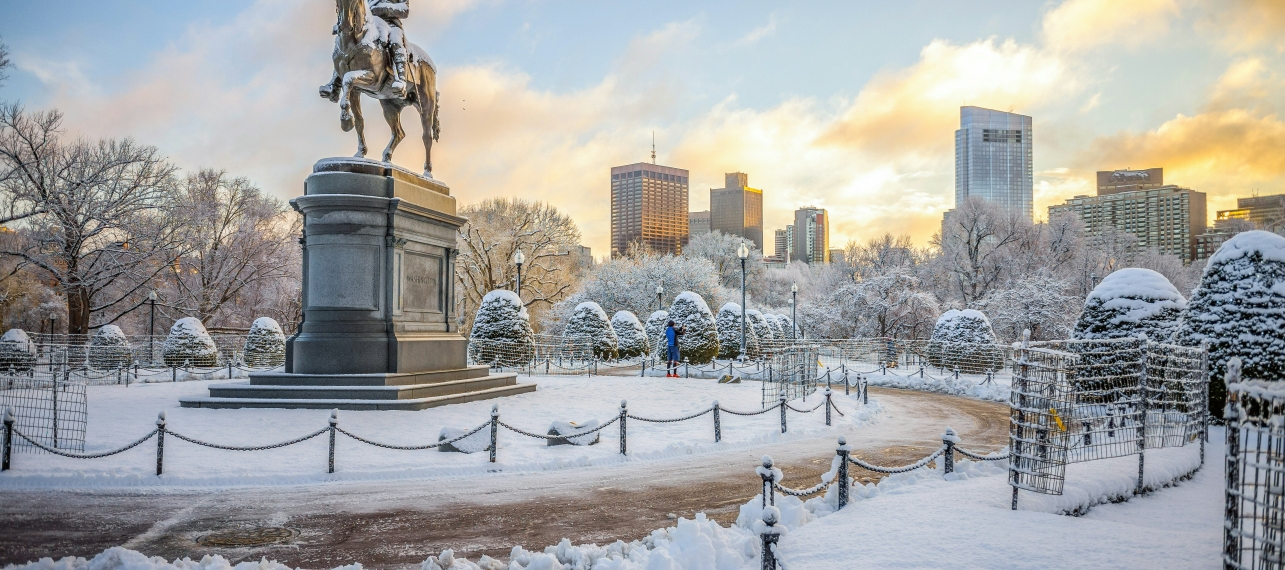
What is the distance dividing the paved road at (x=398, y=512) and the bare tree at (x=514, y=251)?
44.0 m

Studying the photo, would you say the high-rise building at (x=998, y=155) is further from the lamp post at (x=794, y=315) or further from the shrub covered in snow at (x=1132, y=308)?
the shrub covered in snow at (x=1132, y=308)

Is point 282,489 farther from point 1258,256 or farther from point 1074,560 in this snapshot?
Result: point 1258,256

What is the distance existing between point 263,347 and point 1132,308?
29055 millimetres

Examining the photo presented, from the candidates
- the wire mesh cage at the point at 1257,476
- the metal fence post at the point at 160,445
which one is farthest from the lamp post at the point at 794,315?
the wire mesh cage at the point at 1257,476

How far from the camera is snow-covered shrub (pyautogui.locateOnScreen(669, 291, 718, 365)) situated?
31.6 m

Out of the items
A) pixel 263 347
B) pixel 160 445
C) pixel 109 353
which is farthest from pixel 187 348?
pixel 160 445

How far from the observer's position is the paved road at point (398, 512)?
685 cm

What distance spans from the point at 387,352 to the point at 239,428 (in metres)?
3.84

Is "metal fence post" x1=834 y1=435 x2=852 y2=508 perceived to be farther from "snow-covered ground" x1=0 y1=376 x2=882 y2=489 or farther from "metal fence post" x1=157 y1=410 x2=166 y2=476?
"metal fence post" x1=157 y1=410 x2=166 y2=476

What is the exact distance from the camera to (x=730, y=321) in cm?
3600

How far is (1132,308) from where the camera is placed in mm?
17062

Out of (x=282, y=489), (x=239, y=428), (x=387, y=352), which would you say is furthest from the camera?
(x=387, y=352)

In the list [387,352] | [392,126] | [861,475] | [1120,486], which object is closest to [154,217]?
[392,126]

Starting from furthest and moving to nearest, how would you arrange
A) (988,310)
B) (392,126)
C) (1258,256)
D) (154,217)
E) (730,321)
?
(988,310) < (154,217) < (730,321) < (392,126) < (1258,256)
